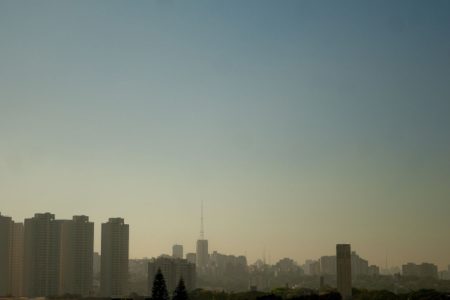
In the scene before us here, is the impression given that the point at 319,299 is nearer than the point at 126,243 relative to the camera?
Yes

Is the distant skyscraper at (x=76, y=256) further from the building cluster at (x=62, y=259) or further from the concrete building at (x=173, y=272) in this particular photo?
the concrete building at (x=173, y=272)

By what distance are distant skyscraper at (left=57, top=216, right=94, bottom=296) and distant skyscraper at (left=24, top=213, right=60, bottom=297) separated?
193cm

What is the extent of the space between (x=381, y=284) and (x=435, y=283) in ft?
46.4

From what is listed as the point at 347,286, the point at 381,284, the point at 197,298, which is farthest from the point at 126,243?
the point at 381,284

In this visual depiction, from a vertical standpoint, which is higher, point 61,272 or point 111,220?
point 111,220

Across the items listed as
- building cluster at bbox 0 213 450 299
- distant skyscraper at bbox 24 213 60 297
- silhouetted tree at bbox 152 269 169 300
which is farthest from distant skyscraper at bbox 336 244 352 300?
distant skyscraper at bbox 24 213 60 297

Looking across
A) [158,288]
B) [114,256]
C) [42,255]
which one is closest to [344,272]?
[114,256]

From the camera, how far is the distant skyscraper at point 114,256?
123 meters

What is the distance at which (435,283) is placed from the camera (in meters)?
174

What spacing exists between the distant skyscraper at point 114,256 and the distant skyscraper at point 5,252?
1756 cm

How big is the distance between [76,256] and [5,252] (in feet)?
40.4

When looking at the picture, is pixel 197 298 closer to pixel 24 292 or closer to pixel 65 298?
pixel 65 298

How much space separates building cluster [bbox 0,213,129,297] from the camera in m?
112

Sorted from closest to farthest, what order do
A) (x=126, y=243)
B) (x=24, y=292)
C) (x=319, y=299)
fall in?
(x=319, y=299) → (x=24, y=292) → (x=126, y=243)
